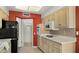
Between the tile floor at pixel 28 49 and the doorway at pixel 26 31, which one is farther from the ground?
the doorway at pixel 26 31

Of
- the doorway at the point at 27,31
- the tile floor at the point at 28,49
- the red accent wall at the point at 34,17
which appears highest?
the red accent wall at the point at 34,17

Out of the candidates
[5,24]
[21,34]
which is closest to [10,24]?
[5,24]

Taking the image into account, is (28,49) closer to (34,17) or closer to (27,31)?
(27,31)

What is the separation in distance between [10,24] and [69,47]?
225 centimetres

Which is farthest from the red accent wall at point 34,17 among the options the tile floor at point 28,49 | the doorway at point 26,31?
the tile floor at point 28,49

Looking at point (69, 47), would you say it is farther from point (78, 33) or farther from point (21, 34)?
point (21, 34)

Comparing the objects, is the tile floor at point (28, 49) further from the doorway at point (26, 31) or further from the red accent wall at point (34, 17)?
the red accent wall at point (34, 17)

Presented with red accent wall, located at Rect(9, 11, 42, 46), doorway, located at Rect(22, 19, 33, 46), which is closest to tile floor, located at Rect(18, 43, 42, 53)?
doorway, located at Rect(22, 19, 33, 46)

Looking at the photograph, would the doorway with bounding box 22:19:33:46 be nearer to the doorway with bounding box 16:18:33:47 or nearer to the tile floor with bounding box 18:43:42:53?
the doorway with bounding box 16:18:33:47

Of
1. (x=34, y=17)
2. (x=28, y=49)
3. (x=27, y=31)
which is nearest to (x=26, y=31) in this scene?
(x=27, y=31)

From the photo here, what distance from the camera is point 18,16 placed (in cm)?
521

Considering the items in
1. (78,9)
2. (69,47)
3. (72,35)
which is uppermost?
(78,9)

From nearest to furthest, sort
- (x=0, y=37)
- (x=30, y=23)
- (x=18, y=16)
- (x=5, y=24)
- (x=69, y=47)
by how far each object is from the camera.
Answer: (x=69, y=47)
(x=0, y=37)
(x=5, y=24)
(x=18, y=16)
(x=30, y=23)
